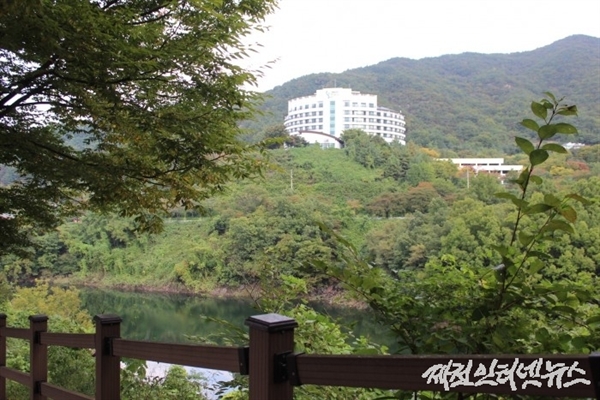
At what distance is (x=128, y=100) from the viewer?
371cm

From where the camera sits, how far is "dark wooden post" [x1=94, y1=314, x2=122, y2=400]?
1604 millimetres

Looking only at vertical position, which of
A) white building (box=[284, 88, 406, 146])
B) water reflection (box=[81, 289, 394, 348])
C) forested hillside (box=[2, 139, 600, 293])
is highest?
white building (box=[284, 88, 406, 146])

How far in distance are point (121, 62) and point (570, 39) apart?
80144 mm

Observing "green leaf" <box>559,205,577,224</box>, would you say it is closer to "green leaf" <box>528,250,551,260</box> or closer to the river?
"green leaf" <box>528,250,551,260</box>

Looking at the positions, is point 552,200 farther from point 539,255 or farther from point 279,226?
point 279,226

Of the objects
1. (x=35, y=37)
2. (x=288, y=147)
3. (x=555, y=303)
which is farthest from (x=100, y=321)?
(x=288, y=147)

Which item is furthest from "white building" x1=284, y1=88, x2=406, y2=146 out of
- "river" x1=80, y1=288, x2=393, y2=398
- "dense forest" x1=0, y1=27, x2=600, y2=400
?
"river" x1=80, y1=288, x2=393, y2=398

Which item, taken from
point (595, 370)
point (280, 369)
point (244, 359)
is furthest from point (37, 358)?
point (595, 370)

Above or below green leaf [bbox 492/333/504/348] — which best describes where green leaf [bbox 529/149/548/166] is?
above

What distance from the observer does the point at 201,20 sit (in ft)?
12.6

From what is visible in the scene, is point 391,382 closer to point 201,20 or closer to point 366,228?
point 201,20

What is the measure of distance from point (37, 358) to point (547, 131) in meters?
2.20

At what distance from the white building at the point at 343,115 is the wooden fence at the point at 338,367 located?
6149 cm

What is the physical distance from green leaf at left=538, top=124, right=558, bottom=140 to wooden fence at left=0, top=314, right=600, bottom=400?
62 cm
